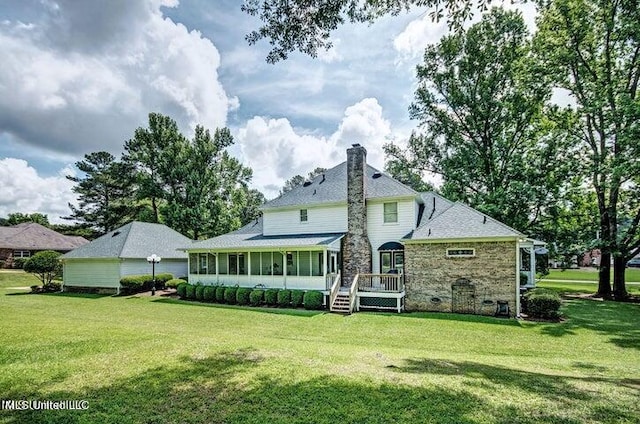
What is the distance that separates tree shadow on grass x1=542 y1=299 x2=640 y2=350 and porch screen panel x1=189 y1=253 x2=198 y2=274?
61.9ft

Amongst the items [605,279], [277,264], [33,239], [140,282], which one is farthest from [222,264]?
[33,239]

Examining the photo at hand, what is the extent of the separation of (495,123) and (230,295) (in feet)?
72.3

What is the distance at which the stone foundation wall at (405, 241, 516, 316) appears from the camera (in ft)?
48.6

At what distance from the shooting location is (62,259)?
24.8 meters

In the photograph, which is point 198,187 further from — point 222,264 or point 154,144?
point 222,264

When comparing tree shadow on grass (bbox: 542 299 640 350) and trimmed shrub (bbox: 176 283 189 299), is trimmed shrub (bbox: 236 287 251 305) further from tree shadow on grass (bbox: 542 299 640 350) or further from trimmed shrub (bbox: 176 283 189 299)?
tree shadow on grass (bbox: 542 299 640 350)

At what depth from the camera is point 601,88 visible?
20328 millimetres

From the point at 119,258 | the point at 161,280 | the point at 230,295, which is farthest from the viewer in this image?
the point at 161,280

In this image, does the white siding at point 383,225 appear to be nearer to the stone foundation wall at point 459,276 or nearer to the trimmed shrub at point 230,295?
the stone foundation wall at point 459,276

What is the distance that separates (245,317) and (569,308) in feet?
51.6

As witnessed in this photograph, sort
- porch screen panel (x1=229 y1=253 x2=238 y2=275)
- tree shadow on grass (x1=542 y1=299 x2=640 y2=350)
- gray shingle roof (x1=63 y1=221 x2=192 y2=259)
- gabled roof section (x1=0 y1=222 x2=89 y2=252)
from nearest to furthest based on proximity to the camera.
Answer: tree shadow on grass (x1=542 y1=299 x2=640 y2=350), porch screen panel (x1=229 y1=253 x2=238 y2=275), gray shingle roof (x1=63 y1=221 x2=192 y2=259), gabled roof section (x1=0 y1=222 x2=89 y2=252)

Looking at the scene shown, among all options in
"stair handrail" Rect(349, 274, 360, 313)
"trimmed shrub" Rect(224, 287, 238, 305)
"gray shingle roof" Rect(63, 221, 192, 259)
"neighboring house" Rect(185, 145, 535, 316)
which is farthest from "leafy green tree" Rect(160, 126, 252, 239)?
"stair handrail" Rect(349, 274, 360, 313)

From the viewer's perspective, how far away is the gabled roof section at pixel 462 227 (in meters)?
15.1

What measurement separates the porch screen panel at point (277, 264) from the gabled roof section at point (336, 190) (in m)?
3.58
